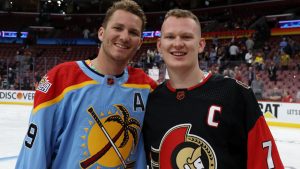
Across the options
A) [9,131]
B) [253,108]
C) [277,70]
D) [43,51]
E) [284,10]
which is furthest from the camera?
[43,51]

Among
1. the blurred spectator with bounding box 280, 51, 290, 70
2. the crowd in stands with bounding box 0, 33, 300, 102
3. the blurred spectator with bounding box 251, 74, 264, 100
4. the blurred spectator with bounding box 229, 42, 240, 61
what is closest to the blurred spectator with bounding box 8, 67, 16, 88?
the crowd in stands with bounding box 0, 33, 300, 102

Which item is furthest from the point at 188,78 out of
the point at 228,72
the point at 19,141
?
the point at 228,72

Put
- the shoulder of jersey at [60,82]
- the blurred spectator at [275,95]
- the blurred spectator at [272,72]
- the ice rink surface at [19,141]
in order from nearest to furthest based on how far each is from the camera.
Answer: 1. the shoulder of jersey at [60,82]
2. the ice rink surface at [19,141]
3. the blurred spectator at [275,95]
4. the blurred spectator at [272,72]

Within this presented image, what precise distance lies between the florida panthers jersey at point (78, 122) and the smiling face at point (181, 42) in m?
0.31

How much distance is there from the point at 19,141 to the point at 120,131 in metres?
5.28

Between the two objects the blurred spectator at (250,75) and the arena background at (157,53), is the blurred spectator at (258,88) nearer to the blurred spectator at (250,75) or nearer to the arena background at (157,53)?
the arena background at (157,53)

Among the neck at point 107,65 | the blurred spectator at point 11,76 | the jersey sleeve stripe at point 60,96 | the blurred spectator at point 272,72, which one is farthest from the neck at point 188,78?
the blurred spectator at point 11,76

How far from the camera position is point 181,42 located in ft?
5.99

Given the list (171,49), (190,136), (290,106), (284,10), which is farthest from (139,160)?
(284,10)

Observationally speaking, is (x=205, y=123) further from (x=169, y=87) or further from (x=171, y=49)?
(x=171, y=49)

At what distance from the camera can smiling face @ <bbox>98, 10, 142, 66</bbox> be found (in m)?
1.87

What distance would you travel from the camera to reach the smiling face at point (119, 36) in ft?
6.15

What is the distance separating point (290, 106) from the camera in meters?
9.73

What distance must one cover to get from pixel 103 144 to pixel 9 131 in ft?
21.4
